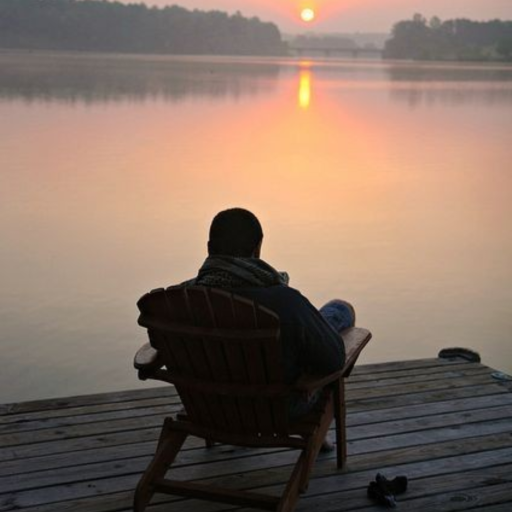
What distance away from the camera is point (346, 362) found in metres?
3.05

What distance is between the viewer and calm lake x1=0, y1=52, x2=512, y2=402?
616 centimetres

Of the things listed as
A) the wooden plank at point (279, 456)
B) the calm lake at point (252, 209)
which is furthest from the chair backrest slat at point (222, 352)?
the calm lake at point (252, 209)

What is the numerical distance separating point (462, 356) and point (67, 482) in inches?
92.2

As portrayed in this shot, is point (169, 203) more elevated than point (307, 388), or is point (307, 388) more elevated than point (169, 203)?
point (307, 388)

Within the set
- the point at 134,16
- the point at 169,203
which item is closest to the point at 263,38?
the point at 134,16

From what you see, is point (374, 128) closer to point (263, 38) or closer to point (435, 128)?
point (435, 128)

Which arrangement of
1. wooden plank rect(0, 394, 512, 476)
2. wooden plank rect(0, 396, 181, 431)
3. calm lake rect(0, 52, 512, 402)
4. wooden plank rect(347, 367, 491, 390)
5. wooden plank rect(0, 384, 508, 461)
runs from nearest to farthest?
wooden plank rect(0, 394, 512, 476)
wooden plank rect(0, 384, 508, 461)
wooden plank rect(0, 396, 181, 431)
wooden plank rect(347, 367, 491, 390)
calm lake rect(0, 52, 512, 402)

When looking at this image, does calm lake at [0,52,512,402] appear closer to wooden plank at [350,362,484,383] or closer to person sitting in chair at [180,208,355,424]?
wooden plank at [350,362,484,383]

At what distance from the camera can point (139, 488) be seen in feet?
9.58

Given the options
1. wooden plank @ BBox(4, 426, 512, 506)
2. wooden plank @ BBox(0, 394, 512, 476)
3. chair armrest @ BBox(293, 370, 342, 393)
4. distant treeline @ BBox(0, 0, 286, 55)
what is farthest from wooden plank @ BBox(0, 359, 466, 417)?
distant treeline @ BBox(0, 0, 286, 55)

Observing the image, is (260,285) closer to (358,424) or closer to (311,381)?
(311,381)

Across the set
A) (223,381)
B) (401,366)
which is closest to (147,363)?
→ (223,381)

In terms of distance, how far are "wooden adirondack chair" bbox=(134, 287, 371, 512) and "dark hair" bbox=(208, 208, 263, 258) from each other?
6.7 inches

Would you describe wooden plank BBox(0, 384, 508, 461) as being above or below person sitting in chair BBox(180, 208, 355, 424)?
below
